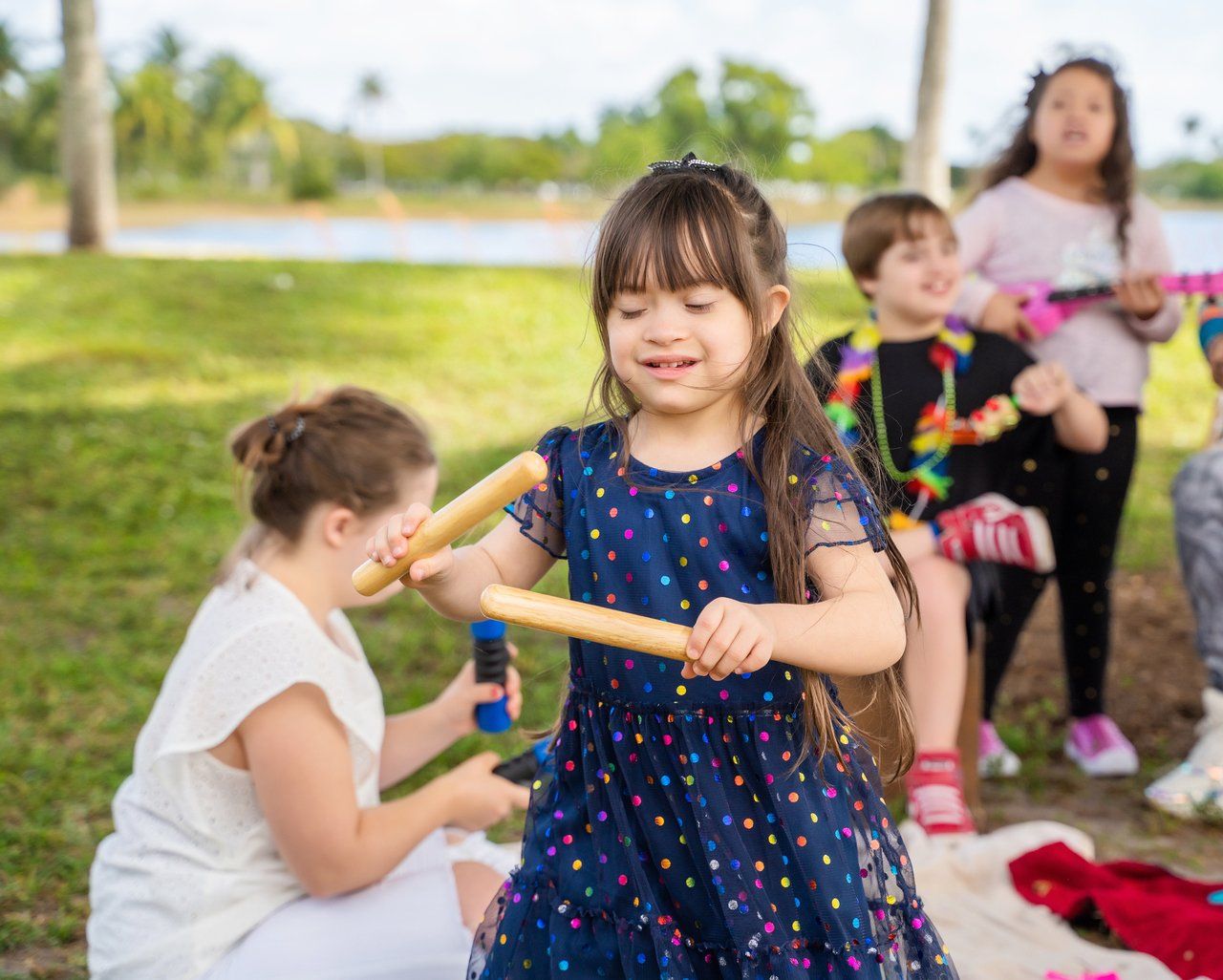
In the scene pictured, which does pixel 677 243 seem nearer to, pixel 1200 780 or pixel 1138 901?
pixel 1138 901

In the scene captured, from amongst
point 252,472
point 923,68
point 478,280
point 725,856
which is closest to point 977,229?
point 252,472

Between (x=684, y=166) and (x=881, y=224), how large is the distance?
5.56 feet

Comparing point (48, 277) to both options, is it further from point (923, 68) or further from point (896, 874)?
point (896, 874)

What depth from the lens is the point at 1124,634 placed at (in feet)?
15.5

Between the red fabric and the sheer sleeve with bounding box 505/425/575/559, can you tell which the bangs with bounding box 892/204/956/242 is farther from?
the sheer sleeve with bounding box 505/425/575/559

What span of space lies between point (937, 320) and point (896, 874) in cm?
195

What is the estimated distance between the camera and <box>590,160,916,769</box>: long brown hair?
5.41 feet

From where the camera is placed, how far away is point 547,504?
183 centimetres

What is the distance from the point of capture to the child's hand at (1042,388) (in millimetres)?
3254

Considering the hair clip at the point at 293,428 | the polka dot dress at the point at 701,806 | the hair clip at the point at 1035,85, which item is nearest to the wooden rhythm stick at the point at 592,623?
the polka dot dress at the point at 701,806

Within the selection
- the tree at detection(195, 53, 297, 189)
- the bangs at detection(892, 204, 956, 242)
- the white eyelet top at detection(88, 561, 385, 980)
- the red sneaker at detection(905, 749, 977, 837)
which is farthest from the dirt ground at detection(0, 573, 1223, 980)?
the tree at detection(195, 53, 297, 189)

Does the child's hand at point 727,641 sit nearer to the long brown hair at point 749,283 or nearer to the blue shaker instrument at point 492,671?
the long brown hair at point 749,283

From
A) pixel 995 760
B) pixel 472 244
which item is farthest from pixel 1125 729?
pixel 472 244

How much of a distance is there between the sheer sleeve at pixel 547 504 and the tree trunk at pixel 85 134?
1002cm
